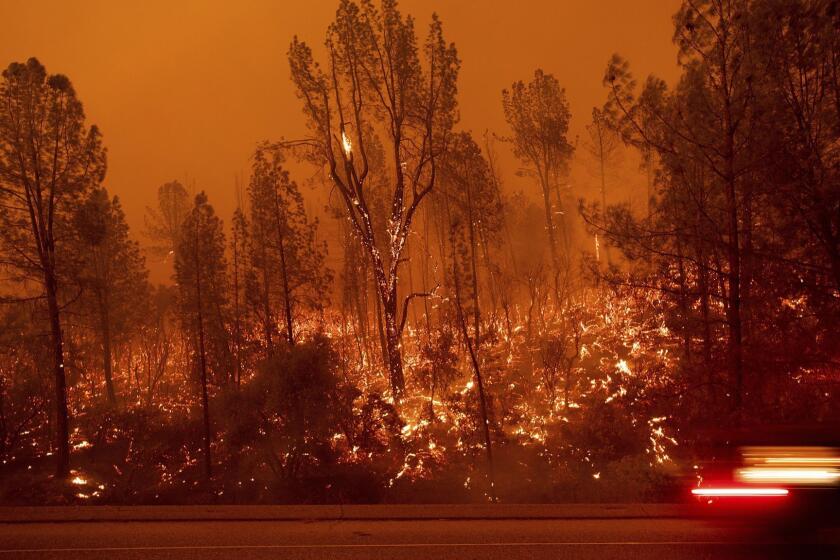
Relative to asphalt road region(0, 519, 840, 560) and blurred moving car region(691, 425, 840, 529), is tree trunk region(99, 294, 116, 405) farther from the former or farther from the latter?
blurred moving car region(691, 425, 840, 529)

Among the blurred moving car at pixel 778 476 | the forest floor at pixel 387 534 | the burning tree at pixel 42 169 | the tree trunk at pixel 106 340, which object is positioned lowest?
the forest floor at pixel 387 534

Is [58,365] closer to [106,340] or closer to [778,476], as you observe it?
[106,340]

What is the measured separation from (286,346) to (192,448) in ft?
30.9

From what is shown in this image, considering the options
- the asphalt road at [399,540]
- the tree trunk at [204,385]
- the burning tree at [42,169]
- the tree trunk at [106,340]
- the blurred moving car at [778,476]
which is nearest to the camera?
the blurred moving car at [778,476]

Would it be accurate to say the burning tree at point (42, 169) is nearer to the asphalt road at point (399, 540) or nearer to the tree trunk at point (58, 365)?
the tree trunk at point (58, 365)

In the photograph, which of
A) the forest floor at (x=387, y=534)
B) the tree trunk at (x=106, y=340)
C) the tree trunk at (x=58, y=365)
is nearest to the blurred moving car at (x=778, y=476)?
the forest floor at (x=387, y=534)

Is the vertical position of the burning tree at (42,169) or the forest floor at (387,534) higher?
the burning tree at (42,169)

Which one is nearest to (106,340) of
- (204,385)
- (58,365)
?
(204,385)

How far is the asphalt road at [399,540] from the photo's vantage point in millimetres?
7289

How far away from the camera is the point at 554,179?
38.2 meters

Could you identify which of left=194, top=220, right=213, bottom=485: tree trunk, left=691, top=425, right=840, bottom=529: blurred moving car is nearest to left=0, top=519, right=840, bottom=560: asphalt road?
left=691, top=425, right=840, bottom=529: blurred moving car

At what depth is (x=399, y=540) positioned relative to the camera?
26.8ft

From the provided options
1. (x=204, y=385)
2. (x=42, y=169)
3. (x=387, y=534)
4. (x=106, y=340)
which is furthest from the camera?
(x=106, y=340)

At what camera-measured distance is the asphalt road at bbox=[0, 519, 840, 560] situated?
7289mm
